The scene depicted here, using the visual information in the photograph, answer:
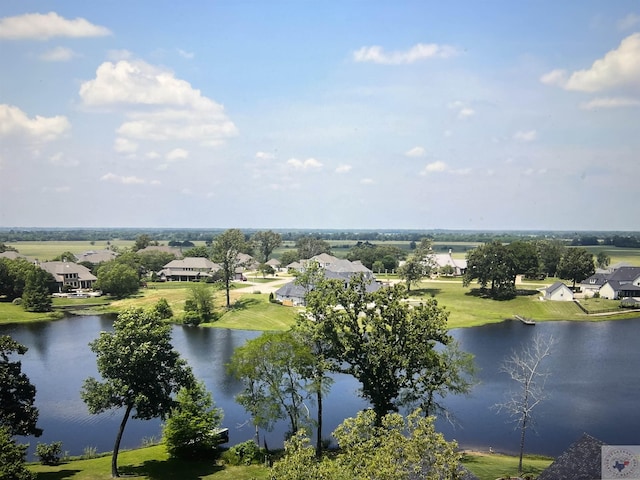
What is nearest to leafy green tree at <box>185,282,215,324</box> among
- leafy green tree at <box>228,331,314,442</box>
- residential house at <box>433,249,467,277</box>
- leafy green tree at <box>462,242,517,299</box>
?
leafy green tree at <box>462,242,517,299</box>

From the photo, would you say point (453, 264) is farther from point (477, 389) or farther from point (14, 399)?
point (14, 399)

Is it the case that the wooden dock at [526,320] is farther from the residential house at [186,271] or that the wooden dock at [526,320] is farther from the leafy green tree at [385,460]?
the residential house at [186,271]

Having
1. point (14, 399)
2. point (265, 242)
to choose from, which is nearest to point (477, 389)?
point (14, 399)

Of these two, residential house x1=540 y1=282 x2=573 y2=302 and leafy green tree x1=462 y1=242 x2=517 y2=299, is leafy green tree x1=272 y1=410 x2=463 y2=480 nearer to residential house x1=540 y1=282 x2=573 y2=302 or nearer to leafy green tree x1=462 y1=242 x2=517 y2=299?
leafy green tree x1=462 y1=242 x2=517 y2=299

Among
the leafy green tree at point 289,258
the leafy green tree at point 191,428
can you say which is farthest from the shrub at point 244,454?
the leafy green tree at point 289,258

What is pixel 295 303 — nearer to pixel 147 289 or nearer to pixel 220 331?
pixel 220 331

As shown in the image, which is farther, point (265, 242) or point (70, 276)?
point (265, 242)
